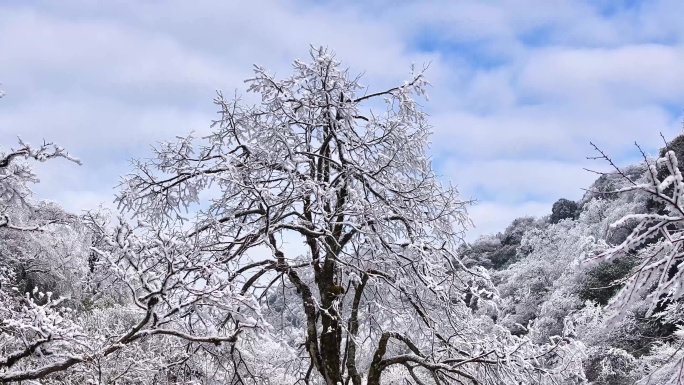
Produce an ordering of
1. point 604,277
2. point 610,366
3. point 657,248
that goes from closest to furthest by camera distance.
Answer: point 657,248, point 610,366, point 604,277

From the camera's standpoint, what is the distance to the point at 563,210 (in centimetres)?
3762

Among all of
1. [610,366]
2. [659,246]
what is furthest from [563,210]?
[659,246]

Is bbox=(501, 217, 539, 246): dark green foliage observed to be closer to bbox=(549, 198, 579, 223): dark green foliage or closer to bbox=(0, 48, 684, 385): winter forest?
bbox=(549, 198, 579, 223): dark green foliage

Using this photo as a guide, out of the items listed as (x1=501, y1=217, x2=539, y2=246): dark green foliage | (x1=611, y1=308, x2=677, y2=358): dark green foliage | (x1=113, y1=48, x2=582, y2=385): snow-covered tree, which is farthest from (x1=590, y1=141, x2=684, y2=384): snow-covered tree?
(x1=501, y1=217, x2=539, y2=246): dark green foliage

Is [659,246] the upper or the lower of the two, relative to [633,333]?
lower

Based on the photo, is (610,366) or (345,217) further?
(610,366)

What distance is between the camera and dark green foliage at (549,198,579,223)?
37.2 metres

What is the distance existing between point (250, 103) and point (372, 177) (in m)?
1.66

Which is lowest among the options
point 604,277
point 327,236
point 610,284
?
point 610,284

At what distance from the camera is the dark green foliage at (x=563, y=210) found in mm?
37250

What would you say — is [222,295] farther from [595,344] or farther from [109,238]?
[595,344]

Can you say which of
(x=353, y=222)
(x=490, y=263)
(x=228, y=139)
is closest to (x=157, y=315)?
(x=353, y=222)

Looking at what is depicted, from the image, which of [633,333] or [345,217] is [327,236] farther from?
[633,333]

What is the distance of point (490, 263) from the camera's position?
35.0 meters
